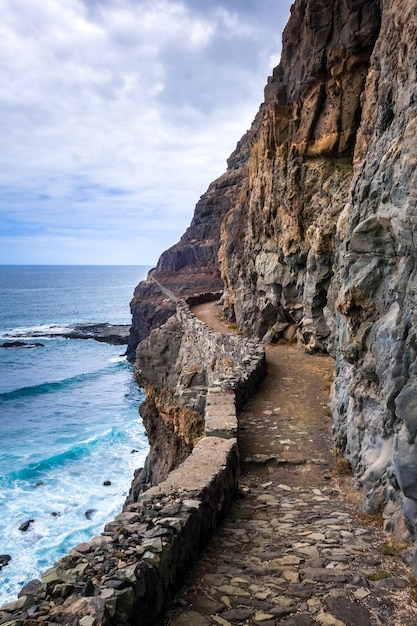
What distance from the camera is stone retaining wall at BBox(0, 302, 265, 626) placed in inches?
160

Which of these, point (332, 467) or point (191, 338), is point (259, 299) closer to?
point (191, 338)

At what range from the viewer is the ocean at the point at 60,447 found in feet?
75.2

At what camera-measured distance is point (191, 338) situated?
27.4 m

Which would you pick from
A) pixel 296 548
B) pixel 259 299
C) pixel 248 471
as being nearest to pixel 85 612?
pixel 296 548

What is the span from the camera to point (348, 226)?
29.2 ft

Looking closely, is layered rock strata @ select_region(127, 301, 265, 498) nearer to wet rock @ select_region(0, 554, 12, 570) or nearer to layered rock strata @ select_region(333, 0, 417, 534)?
layered rock strata @ select_region(333, 0, 417, 534)

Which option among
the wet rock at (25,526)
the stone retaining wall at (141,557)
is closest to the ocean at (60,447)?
the wet rock at (25,526)

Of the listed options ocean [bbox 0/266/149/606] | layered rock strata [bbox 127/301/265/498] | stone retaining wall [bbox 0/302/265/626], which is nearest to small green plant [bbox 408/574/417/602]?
stone retaining wall [bbox 0/302/265/626]

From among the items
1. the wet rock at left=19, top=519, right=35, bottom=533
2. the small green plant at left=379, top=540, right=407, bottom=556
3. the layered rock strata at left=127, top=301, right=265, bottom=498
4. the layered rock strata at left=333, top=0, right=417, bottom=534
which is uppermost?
the layered rock strata at left=333, top=0, right=417, bottom=534

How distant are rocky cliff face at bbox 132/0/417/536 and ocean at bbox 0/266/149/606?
14161mm

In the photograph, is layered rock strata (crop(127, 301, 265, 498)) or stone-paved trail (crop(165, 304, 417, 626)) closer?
stone-paved trail (crop(165, 304, 417, 626))

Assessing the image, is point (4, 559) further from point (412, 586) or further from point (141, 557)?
point (412, 586)

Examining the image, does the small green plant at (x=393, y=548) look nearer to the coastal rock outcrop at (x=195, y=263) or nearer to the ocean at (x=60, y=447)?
the ocean at (x=60, y=447)

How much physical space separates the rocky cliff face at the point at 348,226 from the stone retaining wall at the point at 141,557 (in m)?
2.56
